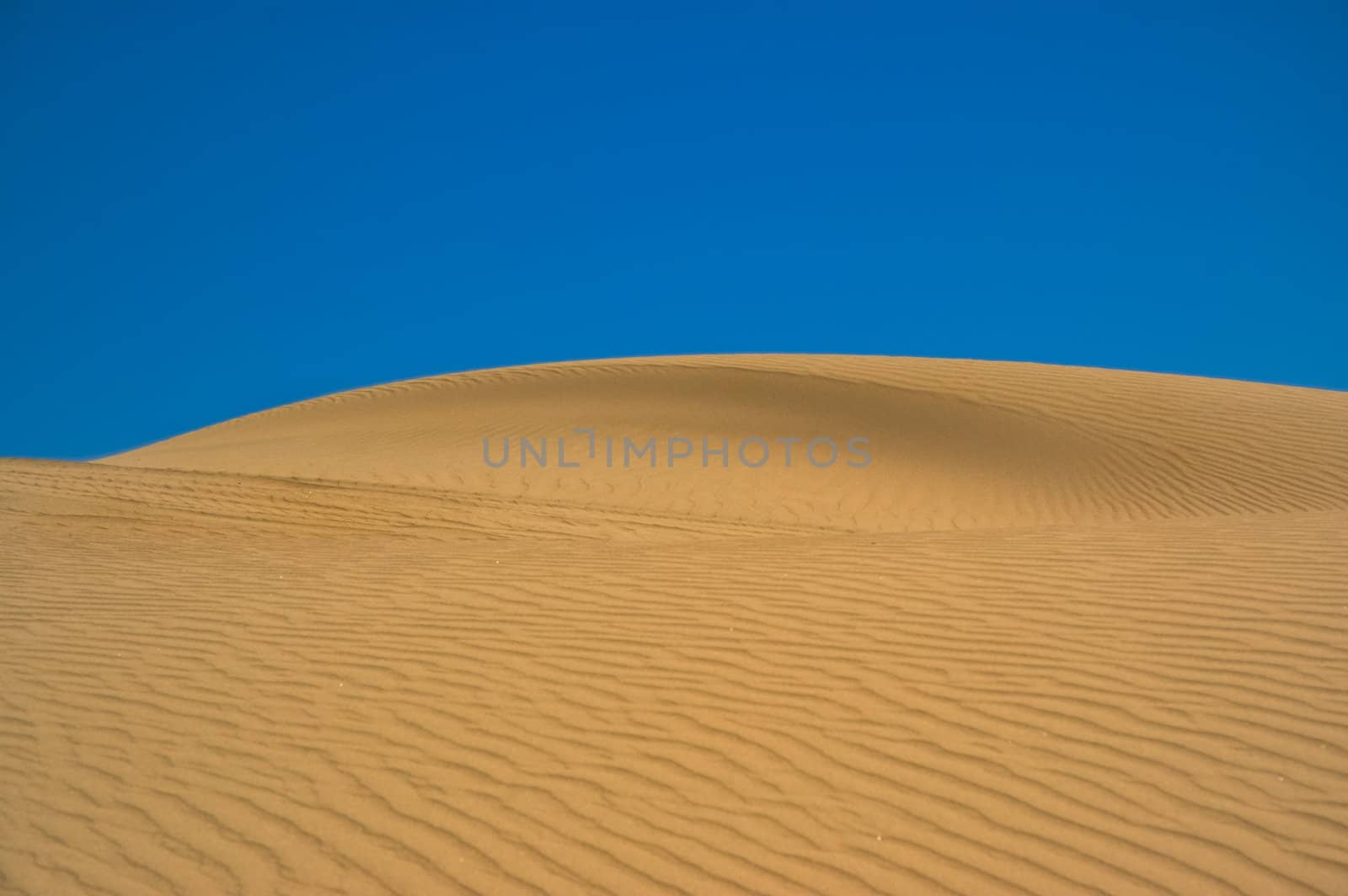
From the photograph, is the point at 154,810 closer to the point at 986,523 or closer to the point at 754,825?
the point at 754,825

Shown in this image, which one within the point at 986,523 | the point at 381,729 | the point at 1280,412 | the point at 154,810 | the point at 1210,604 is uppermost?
the point at 1280,412

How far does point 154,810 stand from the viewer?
455 centimetres

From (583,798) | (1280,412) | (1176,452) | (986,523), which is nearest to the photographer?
(583,798)

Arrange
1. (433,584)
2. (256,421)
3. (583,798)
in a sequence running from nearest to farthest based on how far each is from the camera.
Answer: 1. (583,798)
2. (433,584)
3. (256,421)

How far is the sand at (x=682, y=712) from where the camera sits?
4.00 meters

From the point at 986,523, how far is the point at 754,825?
35.9 ft

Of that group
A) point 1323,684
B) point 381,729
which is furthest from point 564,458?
point 1323,684

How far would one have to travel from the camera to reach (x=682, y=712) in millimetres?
5137

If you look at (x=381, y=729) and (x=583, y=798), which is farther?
(x=381, y=729)

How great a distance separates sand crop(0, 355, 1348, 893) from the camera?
400 cm

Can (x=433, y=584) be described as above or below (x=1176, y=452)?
below

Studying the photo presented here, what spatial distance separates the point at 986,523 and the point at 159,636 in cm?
1073

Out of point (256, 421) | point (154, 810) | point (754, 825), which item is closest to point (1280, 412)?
point (754, 825)

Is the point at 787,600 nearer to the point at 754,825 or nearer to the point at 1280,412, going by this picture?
the point at 754,825
